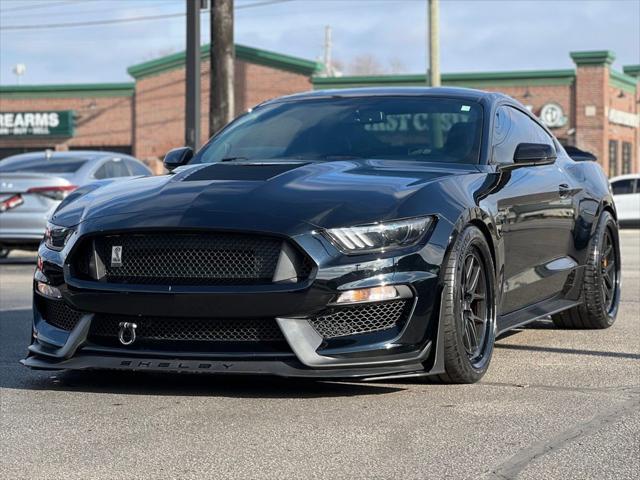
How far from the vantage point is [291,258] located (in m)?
5.54

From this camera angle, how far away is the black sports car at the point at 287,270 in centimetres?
555

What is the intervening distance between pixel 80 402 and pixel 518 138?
10.8 feet

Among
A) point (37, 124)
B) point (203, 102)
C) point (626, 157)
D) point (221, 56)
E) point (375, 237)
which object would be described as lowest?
point (626, 157)

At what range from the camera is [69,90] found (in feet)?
156

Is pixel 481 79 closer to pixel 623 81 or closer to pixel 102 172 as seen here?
pixel 623 81

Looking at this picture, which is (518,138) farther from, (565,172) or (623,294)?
(623,294)

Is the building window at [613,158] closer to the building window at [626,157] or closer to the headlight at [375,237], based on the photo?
the building window at [626,157]

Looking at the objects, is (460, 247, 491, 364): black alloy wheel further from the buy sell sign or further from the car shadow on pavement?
the buy sell sign

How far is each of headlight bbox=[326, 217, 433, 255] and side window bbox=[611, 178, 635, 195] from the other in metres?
26.6

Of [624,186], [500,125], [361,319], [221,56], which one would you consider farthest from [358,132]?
[624,186]

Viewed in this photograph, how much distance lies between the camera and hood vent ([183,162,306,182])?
20.3 feet

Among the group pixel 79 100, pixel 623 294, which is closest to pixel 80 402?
pixel 623 294

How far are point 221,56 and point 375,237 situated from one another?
17.3 meters

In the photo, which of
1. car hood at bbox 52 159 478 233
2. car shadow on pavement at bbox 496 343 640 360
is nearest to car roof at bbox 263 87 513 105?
car hood at bbox 52 159 478 233
